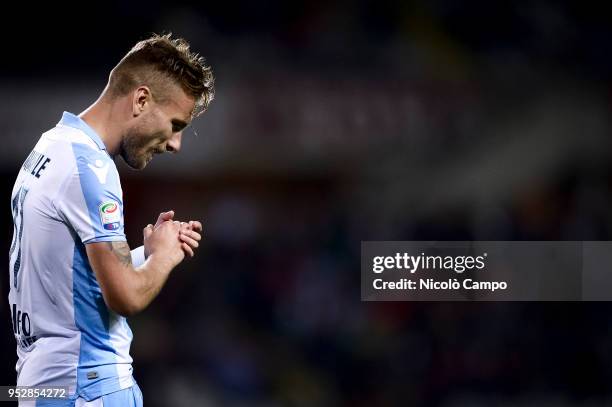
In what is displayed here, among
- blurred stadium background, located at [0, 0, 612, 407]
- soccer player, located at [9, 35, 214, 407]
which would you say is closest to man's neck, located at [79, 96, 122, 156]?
soccer player, located at [9, 35, 214, 407]

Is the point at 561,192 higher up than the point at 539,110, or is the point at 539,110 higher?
the point at 539,110

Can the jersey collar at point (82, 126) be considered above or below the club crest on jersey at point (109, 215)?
above

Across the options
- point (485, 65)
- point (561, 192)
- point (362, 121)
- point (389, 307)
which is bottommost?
point (389, 307)

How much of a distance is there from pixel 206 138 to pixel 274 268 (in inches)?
28.0

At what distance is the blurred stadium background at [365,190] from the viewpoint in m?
3.65

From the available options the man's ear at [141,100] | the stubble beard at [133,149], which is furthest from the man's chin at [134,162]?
the man's ear at [141,100]

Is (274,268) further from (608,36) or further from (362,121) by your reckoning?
(608,36)

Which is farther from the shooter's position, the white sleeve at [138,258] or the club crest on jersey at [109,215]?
the white sleeve at [138,258]

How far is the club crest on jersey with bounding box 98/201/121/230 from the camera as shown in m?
1.50

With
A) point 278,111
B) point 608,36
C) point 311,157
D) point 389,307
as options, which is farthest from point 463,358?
point 608,36

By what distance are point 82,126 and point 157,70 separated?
22 cm

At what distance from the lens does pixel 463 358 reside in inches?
145

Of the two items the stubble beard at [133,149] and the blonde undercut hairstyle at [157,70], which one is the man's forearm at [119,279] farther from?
the blonde undercut hairstyle at [157,70]

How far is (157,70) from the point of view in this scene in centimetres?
170
